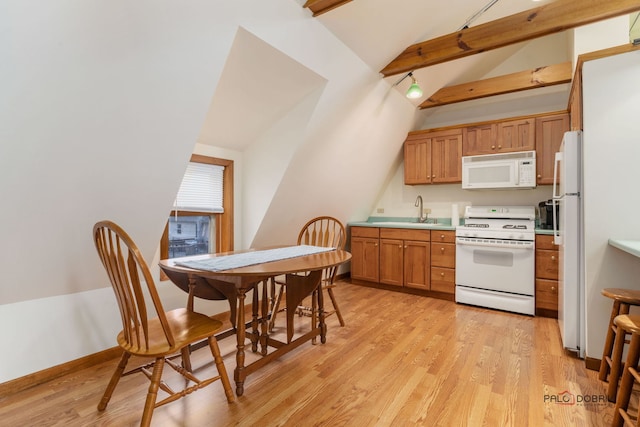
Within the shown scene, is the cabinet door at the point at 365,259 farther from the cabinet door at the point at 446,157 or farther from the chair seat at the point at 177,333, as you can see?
the chair seat at the point at 177,333

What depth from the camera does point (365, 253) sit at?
160 inches

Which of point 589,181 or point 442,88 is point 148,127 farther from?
point 442,88

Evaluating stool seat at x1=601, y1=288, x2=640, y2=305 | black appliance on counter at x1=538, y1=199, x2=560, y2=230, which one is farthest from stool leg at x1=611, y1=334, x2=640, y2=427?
black appliance on counter at x1=538, y1=199, x2=560, y2=230

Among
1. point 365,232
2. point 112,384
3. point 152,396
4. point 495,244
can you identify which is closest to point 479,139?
point 495,244

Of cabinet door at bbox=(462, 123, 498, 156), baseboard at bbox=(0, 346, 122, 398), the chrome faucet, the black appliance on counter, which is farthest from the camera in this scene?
the chrome faucet

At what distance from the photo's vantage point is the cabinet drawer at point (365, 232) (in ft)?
13.1

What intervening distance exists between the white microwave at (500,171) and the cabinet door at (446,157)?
104 millimetres

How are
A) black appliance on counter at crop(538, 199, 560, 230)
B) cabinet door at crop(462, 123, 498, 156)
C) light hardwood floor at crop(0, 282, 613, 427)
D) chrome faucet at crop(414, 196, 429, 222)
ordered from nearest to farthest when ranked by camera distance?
light hardwood floor at crop(0, 282, 613, 427) < black appliance on counter at crop(538, 199, 560, 230) < cabinet door at crop(462, 123, 498, 156) < chrome faucet at crop(414, 196, 429, 222)

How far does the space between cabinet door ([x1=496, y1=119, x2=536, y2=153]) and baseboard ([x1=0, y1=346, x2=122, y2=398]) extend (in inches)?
168

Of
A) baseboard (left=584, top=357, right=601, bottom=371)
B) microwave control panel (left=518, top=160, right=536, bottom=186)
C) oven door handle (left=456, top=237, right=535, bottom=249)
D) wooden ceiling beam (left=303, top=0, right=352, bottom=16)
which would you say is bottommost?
baseboard (left=584, top=357, right=601, bottom=371)

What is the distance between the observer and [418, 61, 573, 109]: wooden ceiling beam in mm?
3217

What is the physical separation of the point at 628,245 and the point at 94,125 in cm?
290

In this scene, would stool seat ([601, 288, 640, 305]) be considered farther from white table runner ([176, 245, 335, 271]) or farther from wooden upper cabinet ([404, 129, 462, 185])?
wooden upper cabinet ([404, 129, 462, 185])

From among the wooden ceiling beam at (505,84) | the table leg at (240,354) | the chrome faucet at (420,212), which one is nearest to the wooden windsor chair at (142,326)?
the table leg at (240,354)
